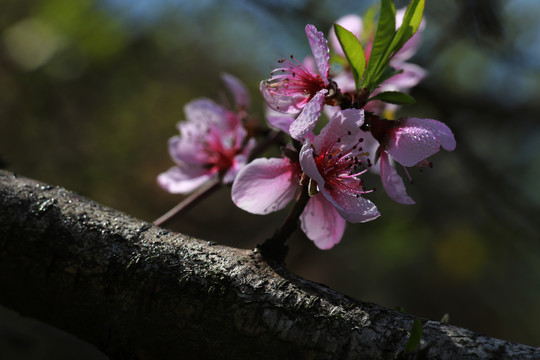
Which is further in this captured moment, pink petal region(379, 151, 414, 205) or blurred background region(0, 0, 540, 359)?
blurred background region(0, 0, 540, 359)

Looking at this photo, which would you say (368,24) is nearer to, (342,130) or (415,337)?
(342,130)

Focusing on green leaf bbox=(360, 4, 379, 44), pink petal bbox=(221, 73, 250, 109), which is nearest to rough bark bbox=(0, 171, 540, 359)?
pink petal bbox=(221, 73, 250, 109)

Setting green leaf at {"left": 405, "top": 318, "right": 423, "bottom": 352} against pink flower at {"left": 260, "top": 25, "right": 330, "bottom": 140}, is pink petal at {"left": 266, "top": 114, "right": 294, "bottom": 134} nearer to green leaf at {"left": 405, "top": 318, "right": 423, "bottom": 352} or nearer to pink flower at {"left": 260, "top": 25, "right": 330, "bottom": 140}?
pink flower at {"left": 260, "top": 25, "right": 330, "bottom": 140}

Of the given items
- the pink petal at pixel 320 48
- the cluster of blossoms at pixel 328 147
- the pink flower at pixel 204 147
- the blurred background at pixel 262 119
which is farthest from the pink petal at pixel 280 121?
the blurred background at pixel 262 119

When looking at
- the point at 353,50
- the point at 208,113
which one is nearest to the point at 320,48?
the point at 353,50

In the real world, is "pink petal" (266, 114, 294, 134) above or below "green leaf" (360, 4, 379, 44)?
below

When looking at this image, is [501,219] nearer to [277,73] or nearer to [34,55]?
[277,73]
